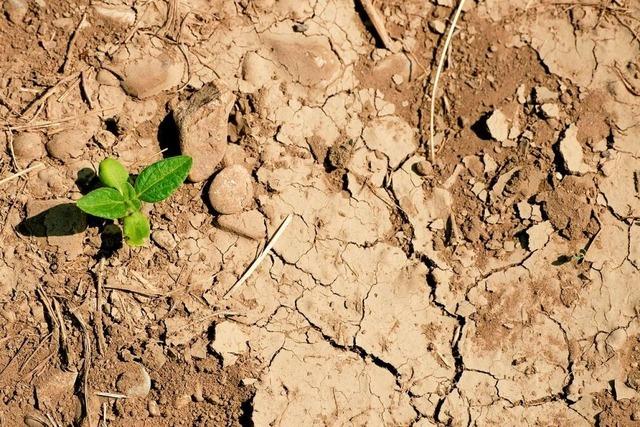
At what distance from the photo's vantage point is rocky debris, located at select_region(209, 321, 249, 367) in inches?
128

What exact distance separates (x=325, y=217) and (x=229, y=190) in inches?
18.6

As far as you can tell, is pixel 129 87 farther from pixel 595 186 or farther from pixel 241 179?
pixel 595 186

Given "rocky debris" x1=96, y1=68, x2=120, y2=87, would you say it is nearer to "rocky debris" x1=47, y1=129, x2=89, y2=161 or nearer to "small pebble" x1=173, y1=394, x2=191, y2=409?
"rocky debris" x1=47, y1=129, x2=89, y2=161

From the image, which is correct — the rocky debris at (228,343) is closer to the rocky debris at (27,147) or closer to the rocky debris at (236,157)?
the rocky debris at (236,157)

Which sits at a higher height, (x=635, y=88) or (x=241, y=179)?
(x=635, y=88)

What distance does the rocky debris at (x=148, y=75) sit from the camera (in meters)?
3.34

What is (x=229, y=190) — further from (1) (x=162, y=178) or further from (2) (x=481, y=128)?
(2) (x=481, y=128)

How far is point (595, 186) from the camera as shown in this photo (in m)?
3.47

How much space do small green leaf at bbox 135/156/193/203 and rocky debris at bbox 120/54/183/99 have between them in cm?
45

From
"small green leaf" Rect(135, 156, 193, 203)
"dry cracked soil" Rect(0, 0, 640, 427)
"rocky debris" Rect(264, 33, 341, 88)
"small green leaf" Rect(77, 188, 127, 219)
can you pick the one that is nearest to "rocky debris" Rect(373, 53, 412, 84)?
"dry cracked soil" Rect(0, 0, 640, 427)

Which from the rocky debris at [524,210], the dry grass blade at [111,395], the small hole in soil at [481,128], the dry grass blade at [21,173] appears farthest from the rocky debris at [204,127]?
the rocky debris at [524,210]

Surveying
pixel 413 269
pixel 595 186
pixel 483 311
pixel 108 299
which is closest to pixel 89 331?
pixel 108 299

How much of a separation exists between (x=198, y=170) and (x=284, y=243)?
0.52m

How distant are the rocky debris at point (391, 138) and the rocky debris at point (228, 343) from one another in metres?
1.08
